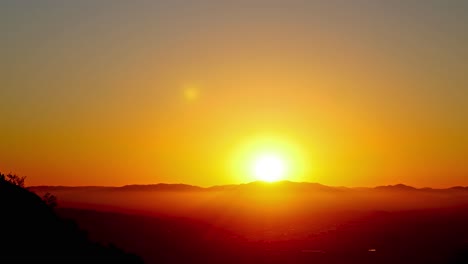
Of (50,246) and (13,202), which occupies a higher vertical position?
(13,202)

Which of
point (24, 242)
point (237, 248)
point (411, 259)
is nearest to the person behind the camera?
point (24, 242)

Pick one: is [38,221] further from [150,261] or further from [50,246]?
[150,261]

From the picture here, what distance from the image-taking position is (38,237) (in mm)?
49344

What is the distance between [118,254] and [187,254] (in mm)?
111964

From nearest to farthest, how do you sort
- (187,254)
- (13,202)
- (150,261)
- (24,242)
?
(24,242) < (13,202) < (150,261) < (187,254)

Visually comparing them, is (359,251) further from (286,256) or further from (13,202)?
(13,202)

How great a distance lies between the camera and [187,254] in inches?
6417

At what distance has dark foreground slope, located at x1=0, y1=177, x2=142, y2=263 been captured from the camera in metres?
46.0

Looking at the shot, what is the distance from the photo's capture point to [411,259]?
176 metres

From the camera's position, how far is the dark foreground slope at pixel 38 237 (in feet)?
151

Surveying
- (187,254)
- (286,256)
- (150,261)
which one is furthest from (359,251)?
(150,261)

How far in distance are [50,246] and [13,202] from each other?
17.1 feet

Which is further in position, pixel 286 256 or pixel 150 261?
pixel 286 256

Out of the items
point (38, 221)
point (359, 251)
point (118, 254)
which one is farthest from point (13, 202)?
point (359, 251)
